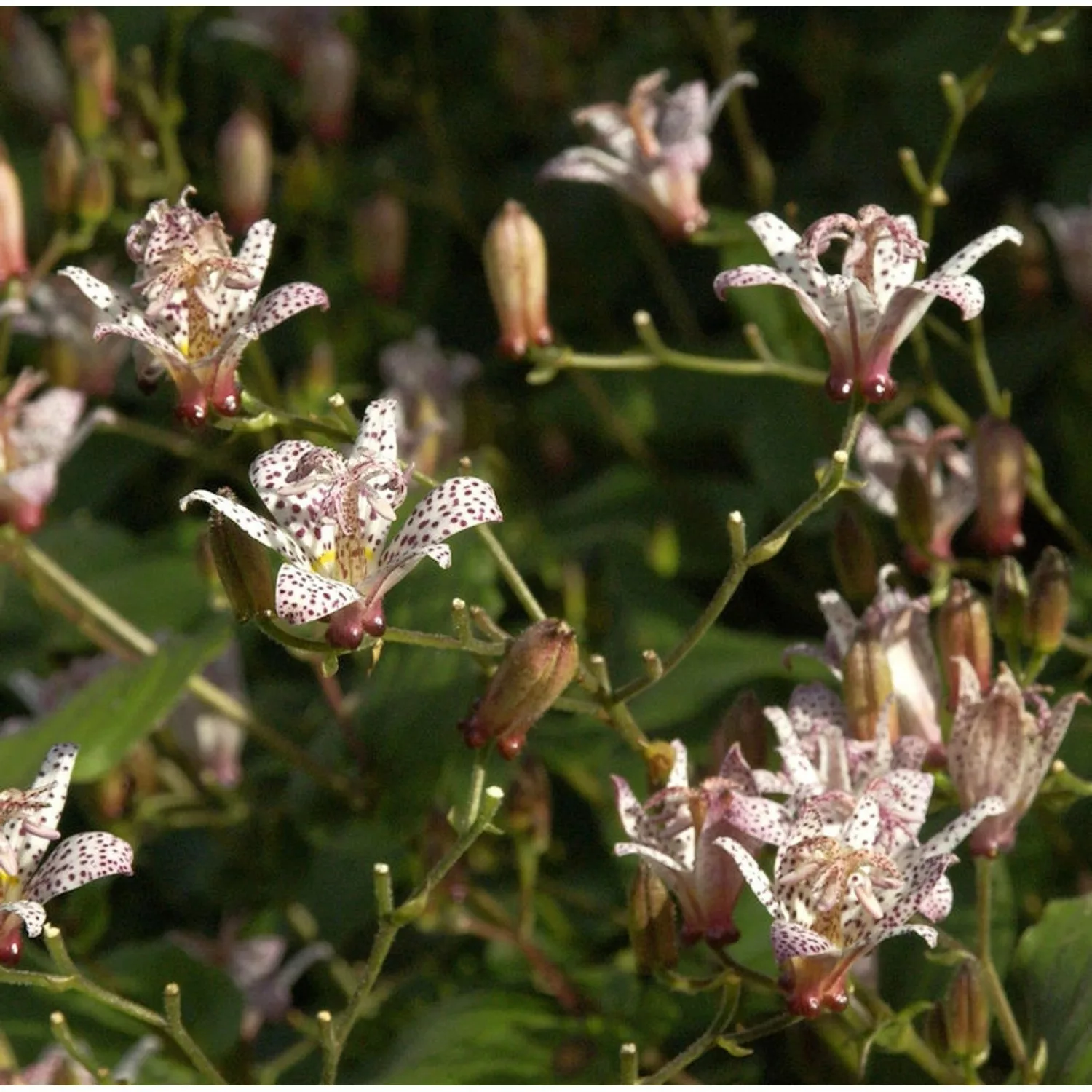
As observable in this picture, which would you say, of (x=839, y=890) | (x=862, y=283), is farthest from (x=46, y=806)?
(x=862, y=283)

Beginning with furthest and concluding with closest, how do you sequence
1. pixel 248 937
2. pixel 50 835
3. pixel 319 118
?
pixel 319 118, pixel 248 937, pixel 50 835

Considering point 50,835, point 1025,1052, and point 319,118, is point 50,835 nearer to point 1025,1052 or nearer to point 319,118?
point 1025,1052

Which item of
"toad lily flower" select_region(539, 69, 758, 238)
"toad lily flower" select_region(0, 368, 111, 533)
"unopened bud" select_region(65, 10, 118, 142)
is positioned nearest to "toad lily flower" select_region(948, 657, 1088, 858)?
"toad lily flower" select_region(539, 69, 758, 238)

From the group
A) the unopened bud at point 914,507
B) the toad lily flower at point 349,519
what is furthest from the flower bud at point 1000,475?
the toad lily flower at point 349,519

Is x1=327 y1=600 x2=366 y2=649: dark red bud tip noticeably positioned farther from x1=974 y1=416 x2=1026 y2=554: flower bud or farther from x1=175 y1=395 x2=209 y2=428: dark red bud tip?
x1=974 y1=416 x2=1026 y2=554: flower bud

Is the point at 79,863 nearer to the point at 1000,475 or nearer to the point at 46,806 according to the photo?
the point at 46,806

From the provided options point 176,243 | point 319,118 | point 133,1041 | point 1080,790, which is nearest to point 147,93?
point 319,118
